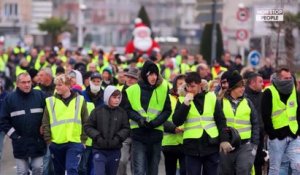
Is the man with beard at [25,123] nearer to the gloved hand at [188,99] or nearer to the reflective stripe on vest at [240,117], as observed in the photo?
the gloved hand at [188,99]

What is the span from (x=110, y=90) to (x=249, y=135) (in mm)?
1879

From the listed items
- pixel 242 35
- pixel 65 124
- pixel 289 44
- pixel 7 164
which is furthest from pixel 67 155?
pixel 242 35

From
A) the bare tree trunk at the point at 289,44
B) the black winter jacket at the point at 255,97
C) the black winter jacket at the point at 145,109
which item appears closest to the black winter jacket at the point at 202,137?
the black winter jacket at the point at 145,109

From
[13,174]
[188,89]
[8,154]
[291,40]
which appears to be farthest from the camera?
[291,40]

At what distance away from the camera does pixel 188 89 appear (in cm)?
1301

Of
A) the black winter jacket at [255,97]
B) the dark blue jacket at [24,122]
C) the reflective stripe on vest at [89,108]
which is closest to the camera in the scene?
the dark blue jacket at [24,122]

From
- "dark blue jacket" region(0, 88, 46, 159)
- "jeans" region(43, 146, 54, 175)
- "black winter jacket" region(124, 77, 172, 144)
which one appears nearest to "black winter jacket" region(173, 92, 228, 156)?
"black winter jacket" region(124, 77, 172, 144)

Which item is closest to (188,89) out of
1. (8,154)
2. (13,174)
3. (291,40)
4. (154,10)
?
(13,174)

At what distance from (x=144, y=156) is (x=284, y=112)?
1989 millimetres

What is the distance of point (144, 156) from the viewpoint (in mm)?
13883

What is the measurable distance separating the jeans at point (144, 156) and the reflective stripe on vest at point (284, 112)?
1646 mm

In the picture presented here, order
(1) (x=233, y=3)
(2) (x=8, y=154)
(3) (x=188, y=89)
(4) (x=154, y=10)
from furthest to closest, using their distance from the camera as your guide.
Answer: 1. (4) (x=154, y=10)
2. (1) (x=233, y=3)
3. (2) (x=8, y=154)
4. (3) (x=188, y=89)

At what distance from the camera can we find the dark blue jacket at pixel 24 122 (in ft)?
44.6

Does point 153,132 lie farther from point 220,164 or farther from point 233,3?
point 233,3
